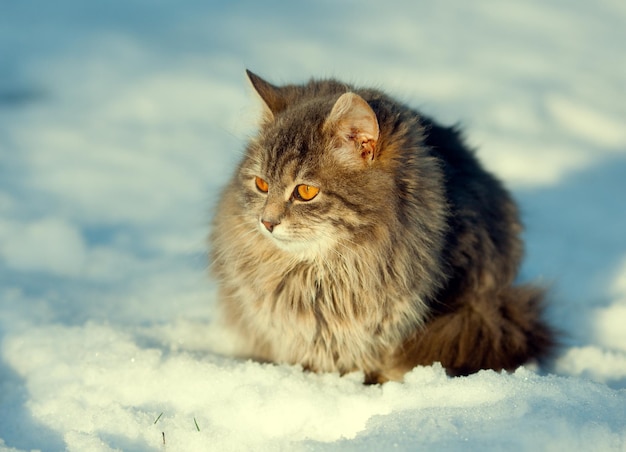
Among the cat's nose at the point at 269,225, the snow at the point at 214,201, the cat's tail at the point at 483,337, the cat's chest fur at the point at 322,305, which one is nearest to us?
the snow at the point at 214,201

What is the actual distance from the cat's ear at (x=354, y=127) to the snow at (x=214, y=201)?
1.53 feet

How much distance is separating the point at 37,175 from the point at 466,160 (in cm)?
247

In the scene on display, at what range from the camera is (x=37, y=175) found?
4031 mm

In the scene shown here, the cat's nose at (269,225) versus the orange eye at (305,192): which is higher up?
the orange eye at (305,192)

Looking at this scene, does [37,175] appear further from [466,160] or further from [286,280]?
[466,160]

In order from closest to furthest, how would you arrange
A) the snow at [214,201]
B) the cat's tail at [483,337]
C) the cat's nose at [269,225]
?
1. the snow at [214,201]
2. the cat's nose at [269,225]
3. the cat's tail at [483,337]

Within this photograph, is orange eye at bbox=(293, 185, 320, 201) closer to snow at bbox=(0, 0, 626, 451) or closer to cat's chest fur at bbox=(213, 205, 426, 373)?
cat's chest fur at bbox=(213, 205, 426, 373)

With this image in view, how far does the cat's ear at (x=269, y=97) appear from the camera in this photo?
250cm

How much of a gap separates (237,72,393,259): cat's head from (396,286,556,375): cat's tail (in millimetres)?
517

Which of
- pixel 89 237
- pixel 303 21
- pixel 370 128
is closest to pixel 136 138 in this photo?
pixel 89 237

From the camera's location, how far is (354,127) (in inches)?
88.3

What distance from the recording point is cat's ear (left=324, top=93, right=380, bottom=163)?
86.3 inches

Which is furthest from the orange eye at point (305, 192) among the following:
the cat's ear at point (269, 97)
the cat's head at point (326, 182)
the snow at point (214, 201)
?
the snow at point (214, 201)

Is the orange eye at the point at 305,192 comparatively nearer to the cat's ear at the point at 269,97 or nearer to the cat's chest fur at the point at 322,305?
the cat's chest fur at the point at 322,305
